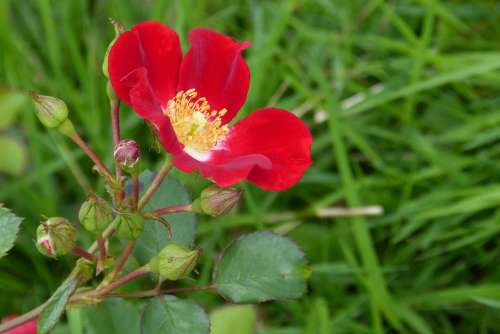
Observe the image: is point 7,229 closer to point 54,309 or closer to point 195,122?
point 54,309

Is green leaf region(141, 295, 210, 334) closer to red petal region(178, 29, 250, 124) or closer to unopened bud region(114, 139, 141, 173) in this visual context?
unopened bud region(114, 139, 141, 173)

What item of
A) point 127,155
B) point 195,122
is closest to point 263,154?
point 195,122

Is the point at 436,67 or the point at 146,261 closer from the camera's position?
the point at 146,261

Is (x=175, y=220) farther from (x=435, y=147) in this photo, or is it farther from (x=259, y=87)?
(x=435, y=147)

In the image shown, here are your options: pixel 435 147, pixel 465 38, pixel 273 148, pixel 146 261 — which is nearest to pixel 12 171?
pixel 146 261

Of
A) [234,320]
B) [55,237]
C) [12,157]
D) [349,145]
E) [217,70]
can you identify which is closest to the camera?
[55,237]

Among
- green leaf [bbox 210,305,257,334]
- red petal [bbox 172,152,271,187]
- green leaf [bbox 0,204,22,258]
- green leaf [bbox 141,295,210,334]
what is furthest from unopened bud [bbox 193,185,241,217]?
green leaf [bbox 210,305,257,334]
